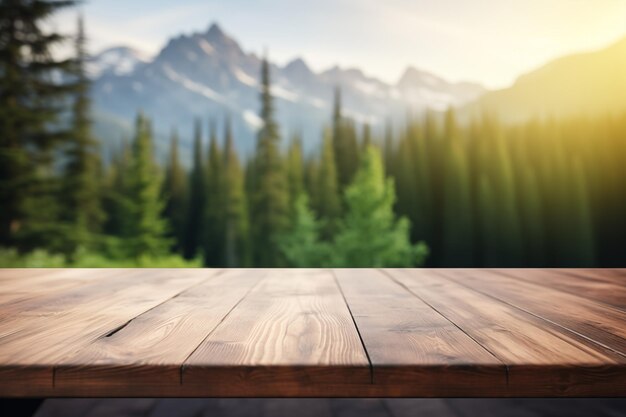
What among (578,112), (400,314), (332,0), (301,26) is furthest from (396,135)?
(400,314)

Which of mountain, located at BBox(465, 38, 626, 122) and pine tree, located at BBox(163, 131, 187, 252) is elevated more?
mountain, located at BBox(465, 38, 626, 122)

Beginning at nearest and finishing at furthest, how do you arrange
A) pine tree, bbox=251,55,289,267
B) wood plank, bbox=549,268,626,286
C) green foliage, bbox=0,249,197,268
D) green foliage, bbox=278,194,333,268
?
wood plank, bbox=549,268,626,286 < green foliage, bbox=0,249,197,268 < pine tree, bbox=251,55,289,267 < green foliage, bbox=278,194,333,268

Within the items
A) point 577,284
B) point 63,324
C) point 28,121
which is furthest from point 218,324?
point 28,121

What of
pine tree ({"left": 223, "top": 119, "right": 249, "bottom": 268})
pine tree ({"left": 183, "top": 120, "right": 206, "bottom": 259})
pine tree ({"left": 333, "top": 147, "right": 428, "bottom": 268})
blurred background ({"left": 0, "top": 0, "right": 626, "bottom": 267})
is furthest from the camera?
pine tree ({"left": 183, "top": 120, "right": 206, "bottom": 259})

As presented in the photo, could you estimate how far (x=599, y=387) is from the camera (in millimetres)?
894

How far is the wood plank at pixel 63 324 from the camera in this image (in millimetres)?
889

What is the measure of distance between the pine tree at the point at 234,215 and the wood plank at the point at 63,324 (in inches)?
1138

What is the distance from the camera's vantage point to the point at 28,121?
14.1 m

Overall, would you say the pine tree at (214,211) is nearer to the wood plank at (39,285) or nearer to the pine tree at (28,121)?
the pine tree at (28,121)

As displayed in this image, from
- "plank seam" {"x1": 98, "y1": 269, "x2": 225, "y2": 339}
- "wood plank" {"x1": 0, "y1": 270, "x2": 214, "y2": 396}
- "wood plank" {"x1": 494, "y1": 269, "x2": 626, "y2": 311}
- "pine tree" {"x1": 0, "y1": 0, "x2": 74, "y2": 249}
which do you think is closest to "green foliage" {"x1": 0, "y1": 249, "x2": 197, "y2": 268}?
"pine tree" {"x1": 0, "y1": 0, "x2": 74, "y2": 249}

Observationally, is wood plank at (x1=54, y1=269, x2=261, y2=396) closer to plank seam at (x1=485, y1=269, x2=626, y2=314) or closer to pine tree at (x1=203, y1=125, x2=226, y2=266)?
plank seam at (x1=485, y1=269, x2=626, y2=314)

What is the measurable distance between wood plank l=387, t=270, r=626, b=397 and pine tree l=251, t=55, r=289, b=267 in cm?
2502

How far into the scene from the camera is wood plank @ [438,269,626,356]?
1.12 m

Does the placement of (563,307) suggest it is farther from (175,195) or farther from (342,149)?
(175,195)
